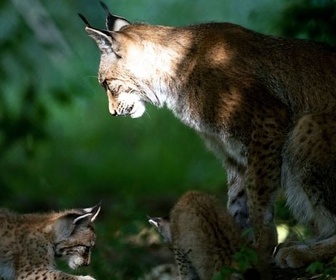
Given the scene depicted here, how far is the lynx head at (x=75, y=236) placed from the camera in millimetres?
9586

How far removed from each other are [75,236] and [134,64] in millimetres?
1522

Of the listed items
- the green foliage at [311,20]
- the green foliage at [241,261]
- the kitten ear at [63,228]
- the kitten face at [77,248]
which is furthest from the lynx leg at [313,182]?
the green foliage at [311,20]

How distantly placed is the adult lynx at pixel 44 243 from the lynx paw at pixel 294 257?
1319mm

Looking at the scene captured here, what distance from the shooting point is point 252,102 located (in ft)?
32.2

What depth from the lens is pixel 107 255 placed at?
11.9 metres

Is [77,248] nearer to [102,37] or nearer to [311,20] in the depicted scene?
[102,37]

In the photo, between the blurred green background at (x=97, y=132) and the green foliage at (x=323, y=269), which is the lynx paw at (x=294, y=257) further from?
the blurred green background at (x=97, y=132)

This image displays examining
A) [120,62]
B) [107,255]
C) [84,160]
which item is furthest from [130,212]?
[84,160]

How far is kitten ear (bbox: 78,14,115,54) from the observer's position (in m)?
10.2

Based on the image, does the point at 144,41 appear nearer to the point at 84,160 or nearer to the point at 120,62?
the point at 120,62

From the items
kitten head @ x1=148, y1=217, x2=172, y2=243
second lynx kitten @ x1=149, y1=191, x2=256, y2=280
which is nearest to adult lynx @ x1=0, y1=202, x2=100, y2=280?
kitten head @ x1=148, y1=217, x2=172, y2=243

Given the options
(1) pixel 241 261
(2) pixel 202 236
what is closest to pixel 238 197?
(2) pixel 202 236

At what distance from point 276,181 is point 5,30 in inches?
204

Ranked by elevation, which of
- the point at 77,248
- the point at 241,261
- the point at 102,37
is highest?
the point at 102,37
